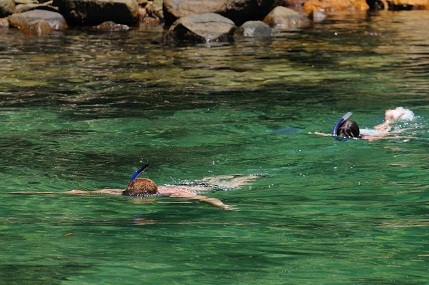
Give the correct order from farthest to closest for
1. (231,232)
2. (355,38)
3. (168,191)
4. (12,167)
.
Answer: (355,38) < (12,167) < (168,191) < (231,232)

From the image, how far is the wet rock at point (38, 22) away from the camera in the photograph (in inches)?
1078

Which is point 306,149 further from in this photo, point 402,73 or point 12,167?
point 402,73

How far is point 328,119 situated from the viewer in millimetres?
14055

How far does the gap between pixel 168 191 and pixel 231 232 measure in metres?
1.44

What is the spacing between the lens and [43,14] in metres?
28.3

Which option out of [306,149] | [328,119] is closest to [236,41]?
[328,119]

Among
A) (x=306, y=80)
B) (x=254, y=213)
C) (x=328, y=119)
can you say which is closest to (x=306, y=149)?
(x=328, y=119)

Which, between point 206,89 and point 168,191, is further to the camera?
point 206,89

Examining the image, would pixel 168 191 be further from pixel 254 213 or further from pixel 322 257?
pixel 322 257

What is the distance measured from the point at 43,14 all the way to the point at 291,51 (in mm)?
9334

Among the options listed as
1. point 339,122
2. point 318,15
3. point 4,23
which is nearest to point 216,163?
point 339,122

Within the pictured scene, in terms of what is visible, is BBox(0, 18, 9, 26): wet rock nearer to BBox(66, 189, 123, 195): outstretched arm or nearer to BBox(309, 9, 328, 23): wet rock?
BBox(309, 9, 328, 23): wet rock

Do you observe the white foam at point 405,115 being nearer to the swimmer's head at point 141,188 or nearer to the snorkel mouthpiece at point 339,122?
the snorkel mouthpiece at point 339,122

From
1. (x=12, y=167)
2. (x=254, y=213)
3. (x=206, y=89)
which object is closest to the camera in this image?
(x=254, y=213)
